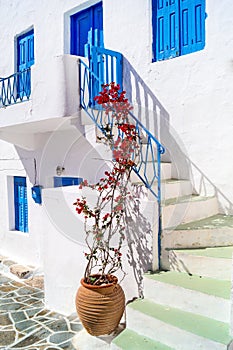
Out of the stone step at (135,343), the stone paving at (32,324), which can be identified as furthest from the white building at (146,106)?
the stone step at (135,343)

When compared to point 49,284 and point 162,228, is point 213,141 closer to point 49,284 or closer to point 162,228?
point 162,228

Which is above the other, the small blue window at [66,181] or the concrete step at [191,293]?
the small blue window at [66,181]

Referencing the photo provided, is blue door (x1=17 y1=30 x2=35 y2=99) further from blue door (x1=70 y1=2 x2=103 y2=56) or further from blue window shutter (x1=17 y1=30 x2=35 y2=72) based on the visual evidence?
blue door (x1=70 y1=2 x2=103 y2=56)

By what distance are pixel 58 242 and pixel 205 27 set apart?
4.98m

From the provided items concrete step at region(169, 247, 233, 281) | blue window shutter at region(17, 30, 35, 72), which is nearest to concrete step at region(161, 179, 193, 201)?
concrete step at region(169, 247, 233, 281)

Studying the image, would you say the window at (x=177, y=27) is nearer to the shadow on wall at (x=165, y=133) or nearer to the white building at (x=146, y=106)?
the white building at (x=146, y=106)

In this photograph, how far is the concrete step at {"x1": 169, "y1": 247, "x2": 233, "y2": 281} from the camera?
4348 mm

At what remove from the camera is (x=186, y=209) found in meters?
5.41

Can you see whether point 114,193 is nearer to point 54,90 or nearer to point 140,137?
point 140,137

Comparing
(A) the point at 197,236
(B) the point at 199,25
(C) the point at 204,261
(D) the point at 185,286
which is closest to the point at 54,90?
(B) the point at 199,25

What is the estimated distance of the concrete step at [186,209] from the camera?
16.4 feet

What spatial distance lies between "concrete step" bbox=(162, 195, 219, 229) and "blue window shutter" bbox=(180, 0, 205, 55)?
2.97 m

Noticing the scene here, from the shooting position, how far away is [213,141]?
20.0 feet

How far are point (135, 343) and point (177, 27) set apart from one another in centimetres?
576
